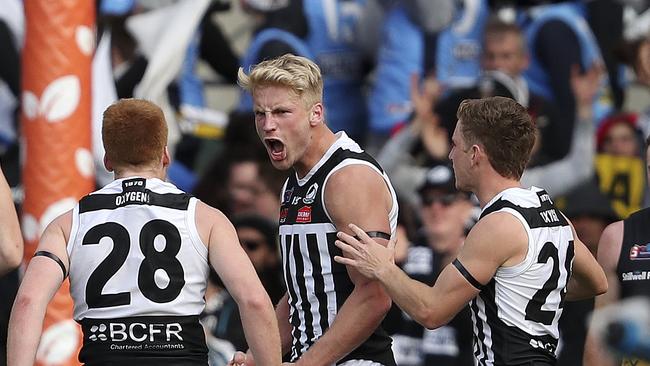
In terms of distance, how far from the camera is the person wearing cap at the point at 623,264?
5676 mm

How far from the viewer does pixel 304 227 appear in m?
5.46

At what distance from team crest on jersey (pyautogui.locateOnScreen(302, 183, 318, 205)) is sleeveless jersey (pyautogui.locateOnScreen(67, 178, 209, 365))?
52 centimetres

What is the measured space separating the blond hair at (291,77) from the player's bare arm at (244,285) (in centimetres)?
62

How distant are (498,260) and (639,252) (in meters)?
0.88

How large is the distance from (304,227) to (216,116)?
507cm

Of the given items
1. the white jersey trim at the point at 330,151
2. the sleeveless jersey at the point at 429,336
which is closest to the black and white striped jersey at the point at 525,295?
the white jersey trim at the point at 330,151

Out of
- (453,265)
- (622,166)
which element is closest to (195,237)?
(453,265)

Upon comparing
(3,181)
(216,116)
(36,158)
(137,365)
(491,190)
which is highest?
(216,116)

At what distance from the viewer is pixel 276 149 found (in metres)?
5.52

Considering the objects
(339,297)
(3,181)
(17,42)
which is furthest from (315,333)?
(17,42)

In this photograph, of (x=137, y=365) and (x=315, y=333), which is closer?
(x=137, y=365)

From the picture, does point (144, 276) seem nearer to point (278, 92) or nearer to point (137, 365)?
point (137, 365)

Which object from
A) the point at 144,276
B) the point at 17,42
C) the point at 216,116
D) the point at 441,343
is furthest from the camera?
the point at 216,116

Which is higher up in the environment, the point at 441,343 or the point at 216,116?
the point at 216,116
